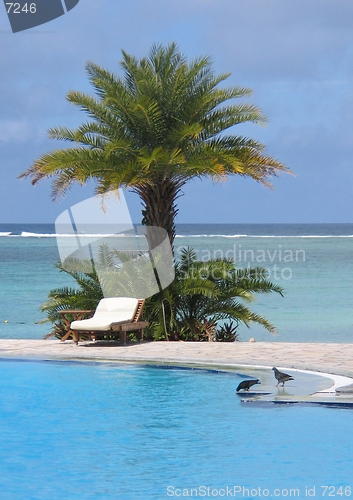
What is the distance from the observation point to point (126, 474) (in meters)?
7.64

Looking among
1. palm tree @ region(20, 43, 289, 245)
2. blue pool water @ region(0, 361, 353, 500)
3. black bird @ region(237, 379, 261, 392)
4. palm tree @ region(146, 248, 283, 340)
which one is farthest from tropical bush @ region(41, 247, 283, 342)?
black bird @ region(237, 379, 261, 392)

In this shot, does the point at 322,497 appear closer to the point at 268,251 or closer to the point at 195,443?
the point at 195,443

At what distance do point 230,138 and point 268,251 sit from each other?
204ft

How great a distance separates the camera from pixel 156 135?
17.0 metres

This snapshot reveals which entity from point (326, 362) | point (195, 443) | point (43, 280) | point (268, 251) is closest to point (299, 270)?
point (43, 280)

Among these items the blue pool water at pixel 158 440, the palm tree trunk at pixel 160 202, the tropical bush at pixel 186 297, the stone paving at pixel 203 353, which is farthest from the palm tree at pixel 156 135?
the blue pool water at pixel 158 440

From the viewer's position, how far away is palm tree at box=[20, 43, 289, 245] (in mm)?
16406

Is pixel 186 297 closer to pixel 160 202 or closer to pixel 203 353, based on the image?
pixel 160 202

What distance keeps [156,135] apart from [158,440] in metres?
9.32

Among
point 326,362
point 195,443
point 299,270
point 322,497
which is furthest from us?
point 299,270

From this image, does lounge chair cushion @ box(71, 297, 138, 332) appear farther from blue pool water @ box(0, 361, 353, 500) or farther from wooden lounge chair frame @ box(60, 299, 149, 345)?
blue pool water @ box(0, 361, 353, 500)

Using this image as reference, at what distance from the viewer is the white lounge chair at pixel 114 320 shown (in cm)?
1446

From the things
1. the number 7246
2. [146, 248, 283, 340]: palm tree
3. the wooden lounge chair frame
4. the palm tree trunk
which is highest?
the number 7246

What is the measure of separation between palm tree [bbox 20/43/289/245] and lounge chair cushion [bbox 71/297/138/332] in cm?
238
